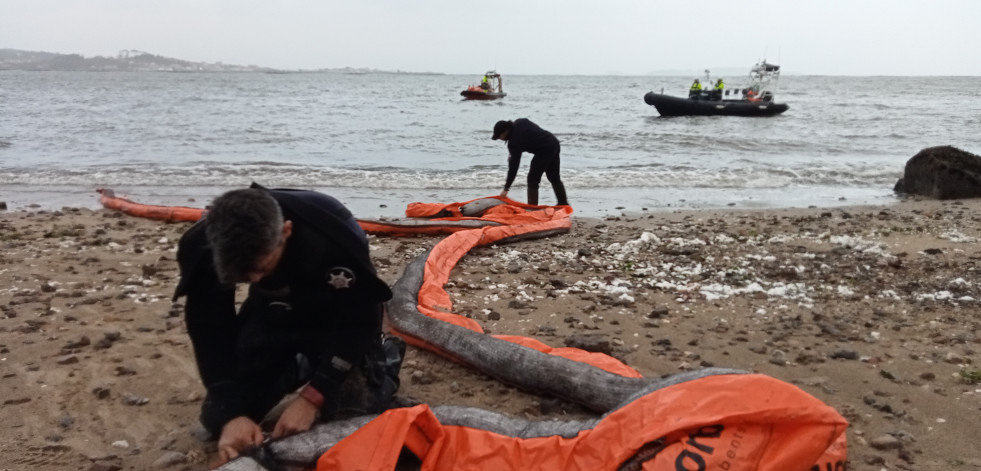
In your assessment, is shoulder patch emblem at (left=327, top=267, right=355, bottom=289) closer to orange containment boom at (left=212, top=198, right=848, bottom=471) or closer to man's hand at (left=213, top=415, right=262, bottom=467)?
orange containment boom at (left=212, top=198, right=848, bottom=471)

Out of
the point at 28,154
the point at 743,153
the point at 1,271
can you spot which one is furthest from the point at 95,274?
the point at 743,153

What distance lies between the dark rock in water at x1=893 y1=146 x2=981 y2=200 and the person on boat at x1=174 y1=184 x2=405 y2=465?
9.67 metres

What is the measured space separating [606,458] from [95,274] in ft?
14.6

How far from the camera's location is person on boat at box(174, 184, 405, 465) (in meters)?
2.07

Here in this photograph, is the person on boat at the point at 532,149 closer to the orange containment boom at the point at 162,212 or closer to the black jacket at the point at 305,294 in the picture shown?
the orange containment boom at the point at 162,212

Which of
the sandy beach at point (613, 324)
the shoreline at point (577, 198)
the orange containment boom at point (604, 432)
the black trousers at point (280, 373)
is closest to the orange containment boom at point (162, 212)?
the sandy beach at point (613, 324)

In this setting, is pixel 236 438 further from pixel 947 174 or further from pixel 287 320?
pixel 947 174

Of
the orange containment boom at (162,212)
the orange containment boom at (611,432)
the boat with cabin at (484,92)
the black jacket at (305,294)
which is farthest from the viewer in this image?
the boat with cabin at (484,92)

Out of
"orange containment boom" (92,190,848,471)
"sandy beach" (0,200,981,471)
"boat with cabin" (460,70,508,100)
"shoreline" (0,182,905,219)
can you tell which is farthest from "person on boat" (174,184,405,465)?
"boat with cabin" (460,70,508,100)

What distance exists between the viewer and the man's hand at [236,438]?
89.2 inches

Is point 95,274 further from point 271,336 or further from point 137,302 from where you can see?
point 271,336

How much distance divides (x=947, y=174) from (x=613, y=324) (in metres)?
8.04

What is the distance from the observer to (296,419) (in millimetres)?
2277

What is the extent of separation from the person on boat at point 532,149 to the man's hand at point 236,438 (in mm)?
5559
